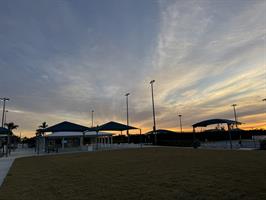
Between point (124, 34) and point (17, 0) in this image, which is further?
point (124, 34)

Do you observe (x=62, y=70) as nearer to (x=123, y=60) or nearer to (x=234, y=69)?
(x=123, y=60)

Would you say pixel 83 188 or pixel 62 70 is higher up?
pixel 62 70

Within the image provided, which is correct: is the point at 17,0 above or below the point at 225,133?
above

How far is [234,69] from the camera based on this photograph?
21.4m

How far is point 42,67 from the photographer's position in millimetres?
23953

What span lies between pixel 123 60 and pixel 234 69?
9.89 m

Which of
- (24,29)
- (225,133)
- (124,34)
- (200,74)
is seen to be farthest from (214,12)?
(225,133)

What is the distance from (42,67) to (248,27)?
18076 millimetres

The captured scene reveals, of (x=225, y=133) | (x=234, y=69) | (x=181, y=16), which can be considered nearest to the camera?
(x=181, y=16)

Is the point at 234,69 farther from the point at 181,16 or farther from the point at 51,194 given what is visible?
the point at 51,194

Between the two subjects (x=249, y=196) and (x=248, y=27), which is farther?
(x=248, y=27)

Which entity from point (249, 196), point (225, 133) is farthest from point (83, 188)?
point (225, 133)

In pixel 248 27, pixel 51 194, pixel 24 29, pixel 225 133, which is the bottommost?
pixel 51 194

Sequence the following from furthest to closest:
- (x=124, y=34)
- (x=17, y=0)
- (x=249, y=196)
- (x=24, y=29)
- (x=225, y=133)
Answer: (x=225, y=133), (x=124, y=34), (x=24, y=29), (x=17, y=0), (x=249, y=196)
